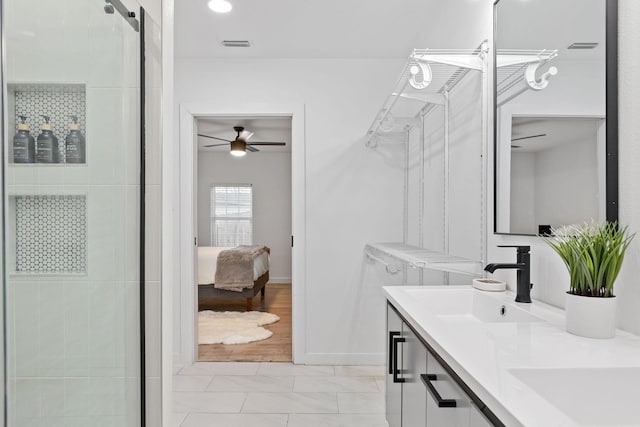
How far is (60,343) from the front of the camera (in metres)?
1.12

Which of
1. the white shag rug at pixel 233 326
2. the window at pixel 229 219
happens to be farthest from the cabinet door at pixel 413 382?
the window at pixel 229 219

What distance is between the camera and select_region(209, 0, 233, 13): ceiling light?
2.49m

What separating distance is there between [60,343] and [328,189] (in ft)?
7.85

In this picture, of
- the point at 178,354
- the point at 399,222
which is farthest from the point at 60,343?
the point at 399,222

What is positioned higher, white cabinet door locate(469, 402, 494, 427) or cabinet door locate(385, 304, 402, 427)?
white cabinet door locate(469, 402, 494, 427)

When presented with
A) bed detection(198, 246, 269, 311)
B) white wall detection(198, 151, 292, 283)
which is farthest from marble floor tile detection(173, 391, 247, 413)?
white wall detection(198, 151, 292, 283)

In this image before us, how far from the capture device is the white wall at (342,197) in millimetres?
3305

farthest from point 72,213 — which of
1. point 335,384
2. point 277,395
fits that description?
point 335,384

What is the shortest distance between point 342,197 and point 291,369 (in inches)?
56.7

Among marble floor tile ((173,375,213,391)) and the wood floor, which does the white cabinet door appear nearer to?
marble floor tile ((173,375,213,391))

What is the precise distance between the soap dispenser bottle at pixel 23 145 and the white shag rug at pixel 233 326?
3.12 metres

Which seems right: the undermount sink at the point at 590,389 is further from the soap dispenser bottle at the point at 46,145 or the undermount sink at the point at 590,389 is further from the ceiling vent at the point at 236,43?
the ceiling vent at the point at 236,43

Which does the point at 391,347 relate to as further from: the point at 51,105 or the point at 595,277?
the point at 51,105

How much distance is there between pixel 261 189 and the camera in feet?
25.6
